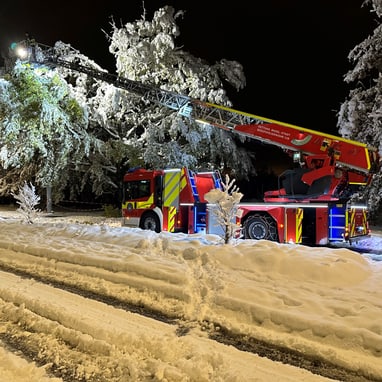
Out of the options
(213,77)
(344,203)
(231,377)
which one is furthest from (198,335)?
(213,77)

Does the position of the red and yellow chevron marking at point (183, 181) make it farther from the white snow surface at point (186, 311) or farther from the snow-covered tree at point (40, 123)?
the snow-covered tree at point (40, 123)

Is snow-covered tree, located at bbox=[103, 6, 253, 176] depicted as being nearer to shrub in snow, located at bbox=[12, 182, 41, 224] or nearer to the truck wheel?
the truck wheel

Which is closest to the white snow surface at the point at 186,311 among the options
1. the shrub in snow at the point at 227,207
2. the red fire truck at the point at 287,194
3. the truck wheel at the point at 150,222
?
the shrub in snow at the point at 227,207

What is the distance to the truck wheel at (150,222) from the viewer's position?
523 inches

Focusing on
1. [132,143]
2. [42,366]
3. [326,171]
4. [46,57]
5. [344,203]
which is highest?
[46,57]

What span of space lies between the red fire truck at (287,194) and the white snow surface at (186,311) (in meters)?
2.27

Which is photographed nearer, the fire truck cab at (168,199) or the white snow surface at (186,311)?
the white snow surface at (186,311)

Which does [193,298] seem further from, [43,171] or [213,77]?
[213,77]

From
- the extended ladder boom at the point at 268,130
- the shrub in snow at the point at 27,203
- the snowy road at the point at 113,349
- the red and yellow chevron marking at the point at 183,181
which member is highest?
the extended ladder boom at the point at 268,130

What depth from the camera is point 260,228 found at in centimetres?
1088

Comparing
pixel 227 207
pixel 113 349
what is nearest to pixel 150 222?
pixel 227 207

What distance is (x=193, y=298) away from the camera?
495cm

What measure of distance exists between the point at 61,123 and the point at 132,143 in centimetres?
442

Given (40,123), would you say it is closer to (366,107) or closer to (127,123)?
(127,123)
